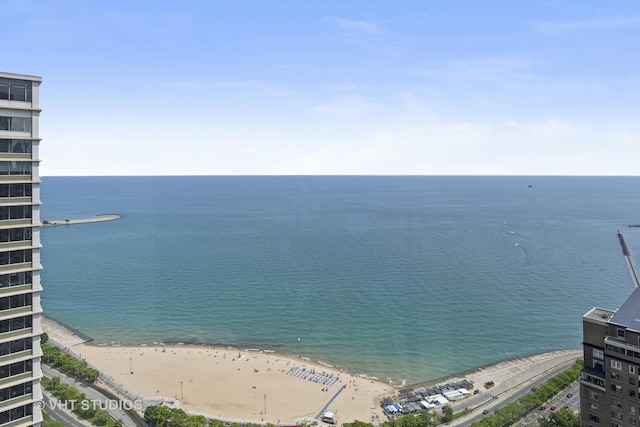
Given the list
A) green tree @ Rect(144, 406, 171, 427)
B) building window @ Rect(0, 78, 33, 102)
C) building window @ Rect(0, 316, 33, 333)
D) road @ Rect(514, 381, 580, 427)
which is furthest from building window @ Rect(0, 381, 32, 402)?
road @ Rect(514, 381, 580, 427)

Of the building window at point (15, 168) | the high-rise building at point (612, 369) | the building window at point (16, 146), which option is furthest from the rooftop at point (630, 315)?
the building window at point (16, 146)

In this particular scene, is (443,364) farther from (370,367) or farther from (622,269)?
(622,269)

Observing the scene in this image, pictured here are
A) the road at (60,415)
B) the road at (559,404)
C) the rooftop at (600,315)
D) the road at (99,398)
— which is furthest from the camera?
the road at (559,404)

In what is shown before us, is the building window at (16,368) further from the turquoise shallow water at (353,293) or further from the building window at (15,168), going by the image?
the turquoise shallow water at (353,293)

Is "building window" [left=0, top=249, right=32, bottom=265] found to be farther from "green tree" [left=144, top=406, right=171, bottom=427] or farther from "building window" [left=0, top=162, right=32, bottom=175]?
"green tree" [left=144, top=406, right=171, bottom=427]

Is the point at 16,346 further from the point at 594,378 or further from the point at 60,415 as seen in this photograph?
the point at 594,378

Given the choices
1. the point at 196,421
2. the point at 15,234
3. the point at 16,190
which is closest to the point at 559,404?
→ the point at 196,421

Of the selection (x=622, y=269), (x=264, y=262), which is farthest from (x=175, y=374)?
(x=622, y=269)
